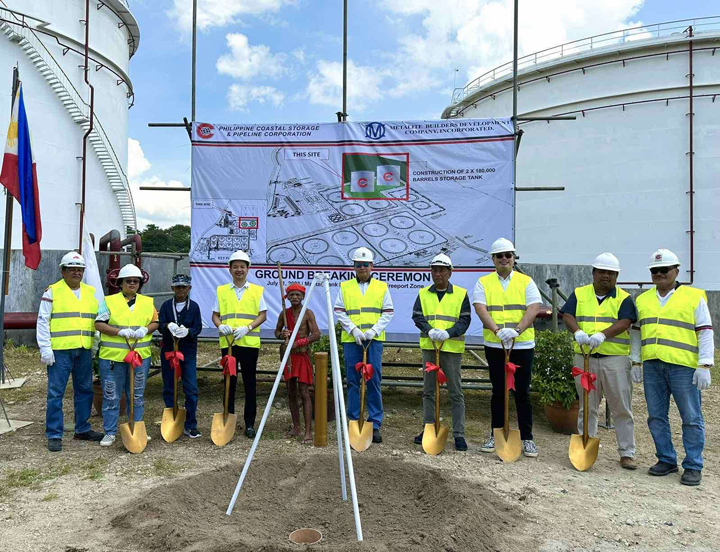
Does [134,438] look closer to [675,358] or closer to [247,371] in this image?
[247,371]

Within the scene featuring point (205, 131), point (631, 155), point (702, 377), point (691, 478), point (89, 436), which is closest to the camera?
point (702, 377)

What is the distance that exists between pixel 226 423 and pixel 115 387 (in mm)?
1206

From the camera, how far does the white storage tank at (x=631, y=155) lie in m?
16.3

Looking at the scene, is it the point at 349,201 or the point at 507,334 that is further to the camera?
the point at 349,201

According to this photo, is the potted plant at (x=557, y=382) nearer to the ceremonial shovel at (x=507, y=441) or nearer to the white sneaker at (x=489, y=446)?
the white sneaker at (x=489, y=446)

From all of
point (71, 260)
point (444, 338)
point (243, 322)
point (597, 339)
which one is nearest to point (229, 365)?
point (243, 322)

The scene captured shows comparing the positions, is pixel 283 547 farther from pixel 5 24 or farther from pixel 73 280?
pixel 5 24

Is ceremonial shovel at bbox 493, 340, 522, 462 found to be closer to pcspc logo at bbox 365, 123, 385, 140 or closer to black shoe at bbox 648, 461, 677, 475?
black shoe at bbox 648, 461, 677, 475

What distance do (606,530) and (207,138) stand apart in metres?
6.78

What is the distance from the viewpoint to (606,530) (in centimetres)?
381

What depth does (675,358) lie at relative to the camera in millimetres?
4750

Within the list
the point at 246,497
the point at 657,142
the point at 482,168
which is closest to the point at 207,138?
the point at 482,168

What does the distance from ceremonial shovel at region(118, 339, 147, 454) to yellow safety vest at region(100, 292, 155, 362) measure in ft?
0.29

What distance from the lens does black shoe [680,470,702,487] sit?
4.69 metres
